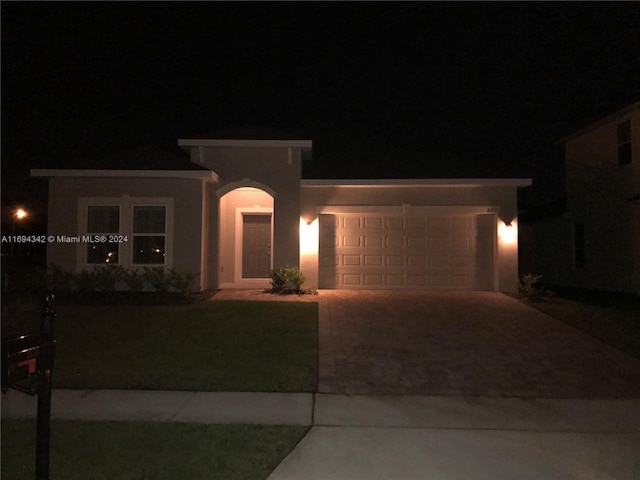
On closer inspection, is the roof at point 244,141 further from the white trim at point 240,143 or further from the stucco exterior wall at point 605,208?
the stucco exterior wall at point 605,208

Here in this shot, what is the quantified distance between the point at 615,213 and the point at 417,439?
13.7 meters

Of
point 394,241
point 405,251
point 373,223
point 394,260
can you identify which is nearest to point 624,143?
point 405,251

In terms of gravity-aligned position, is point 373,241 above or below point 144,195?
below

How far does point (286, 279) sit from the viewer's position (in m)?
13.2

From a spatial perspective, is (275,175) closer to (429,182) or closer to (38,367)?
(429,182)

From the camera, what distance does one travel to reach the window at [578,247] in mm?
17489

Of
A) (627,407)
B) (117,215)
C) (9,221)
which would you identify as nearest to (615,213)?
(627,407)

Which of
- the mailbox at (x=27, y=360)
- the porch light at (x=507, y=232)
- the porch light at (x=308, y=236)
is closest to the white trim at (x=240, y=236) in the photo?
the porch light at (x=308, y=236)

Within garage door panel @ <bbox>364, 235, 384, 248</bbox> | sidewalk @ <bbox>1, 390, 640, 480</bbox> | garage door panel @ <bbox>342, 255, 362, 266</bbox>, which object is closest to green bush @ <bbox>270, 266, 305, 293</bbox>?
garage door panel @ <bbox>342, 255, 362, 266</bbox>

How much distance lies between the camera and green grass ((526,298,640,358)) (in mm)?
9203

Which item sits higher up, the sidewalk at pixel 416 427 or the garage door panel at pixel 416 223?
the garage door panel at pixel 416 223

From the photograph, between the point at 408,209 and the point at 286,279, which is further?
the point at 408,209

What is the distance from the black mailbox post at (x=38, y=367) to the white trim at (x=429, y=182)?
1040 centimetres

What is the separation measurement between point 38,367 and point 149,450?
1.41 meters
